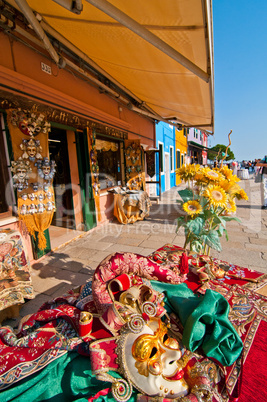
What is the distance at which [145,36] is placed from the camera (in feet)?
5.39

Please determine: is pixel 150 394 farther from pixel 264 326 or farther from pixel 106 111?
pixel 106 111

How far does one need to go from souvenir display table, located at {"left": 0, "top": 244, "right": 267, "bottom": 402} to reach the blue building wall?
9395 mm

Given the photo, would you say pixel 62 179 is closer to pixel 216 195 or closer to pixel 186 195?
pixel 186 195

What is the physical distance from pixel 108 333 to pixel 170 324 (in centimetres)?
35

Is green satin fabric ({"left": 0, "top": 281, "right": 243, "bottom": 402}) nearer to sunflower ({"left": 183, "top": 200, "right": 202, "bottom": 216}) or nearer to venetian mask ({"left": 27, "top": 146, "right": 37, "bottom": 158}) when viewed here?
sunflower ({"left": 183, "top": 200, "right": 202, "bottom": 216})

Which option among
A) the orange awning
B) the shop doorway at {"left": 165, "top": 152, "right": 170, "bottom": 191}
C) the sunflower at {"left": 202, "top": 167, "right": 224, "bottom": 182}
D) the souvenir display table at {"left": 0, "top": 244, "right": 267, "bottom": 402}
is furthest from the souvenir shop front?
the shop doorway at {"left": 165, "top": 152, "right": 170, "bottom": 191}

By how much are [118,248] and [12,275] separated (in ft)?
6.84

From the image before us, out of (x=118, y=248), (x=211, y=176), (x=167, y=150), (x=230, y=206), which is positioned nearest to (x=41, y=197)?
(x=118, y=248)

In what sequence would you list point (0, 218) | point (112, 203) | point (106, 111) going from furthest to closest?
point (112, 203)
point (106, 111)
point (0, 218)

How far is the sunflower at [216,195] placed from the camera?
1.61m

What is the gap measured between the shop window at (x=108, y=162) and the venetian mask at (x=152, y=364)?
15.7 ft

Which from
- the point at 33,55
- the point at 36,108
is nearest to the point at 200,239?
the point at 36,108

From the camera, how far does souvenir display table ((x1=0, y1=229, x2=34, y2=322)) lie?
6.48ft

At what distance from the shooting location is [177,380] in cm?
84
